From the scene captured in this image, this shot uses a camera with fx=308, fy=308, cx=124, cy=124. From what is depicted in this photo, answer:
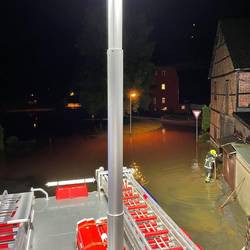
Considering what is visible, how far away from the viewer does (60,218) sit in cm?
704

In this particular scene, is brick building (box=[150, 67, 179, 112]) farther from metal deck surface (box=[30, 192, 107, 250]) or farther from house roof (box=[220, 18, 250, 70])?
metal deck surface (box=[30, 192, 107, 250])

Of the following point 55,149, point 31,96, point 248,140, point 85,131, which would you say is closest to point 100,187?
point 248,140

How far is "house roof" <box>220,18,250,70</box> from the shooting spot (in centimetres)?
1763

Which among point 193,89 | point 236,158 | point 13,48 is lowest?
point 236,158

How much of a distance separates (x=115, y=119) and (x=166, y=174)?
14.8 m

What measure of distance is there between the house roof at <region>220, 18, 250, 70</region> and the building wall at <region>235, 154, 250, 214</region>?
6.74 metres

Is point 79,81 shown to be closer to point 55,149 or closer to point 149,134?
point 149,134

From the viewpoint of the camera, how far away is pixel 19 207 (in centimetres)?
618

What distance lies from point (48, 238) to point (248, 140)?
38.0 feet

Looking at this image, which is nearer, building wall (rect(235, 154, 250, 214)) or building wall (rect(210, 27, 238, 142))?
building wall (rect(235, 154, 250, 214))

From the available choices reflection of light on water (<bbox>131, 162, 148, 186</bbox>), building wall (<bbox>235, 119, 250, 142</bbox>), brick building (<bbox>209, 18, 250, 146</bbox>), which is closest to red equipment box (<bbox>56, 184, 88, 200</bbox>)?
reflection of light on water (<bbox>131, 162, 148, 186</bbox>)

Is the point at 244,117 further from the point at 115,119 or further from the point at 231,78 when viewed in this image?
the point at 115,119

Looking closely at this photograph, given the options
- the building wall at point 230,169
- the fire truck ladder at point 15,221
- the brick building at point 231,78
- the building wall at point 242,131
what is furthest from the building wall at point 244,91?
the fire truck ladder at point 15,221

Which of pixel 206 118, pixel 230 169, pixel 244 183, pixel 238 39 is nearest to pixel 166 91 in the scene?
pixel 206 118
